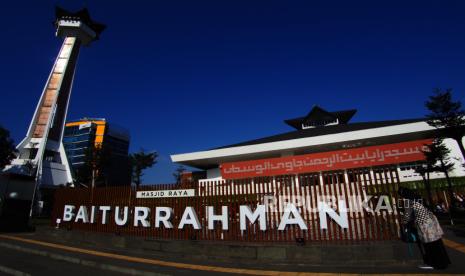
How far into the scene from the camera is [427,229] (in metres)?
5.50

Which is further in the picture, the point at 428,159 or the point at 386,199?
the point at 428,159

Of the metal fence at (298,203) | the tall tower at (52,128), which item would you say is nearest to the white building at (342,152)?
the metal fence at (298,203)

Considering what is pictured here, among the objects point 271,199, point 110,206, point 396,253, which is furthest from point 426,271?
point 110,206

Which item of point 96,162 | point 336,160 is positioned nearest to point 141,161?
point 96,162

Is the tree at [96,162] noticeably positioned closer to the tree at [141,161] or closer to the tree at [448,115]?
the tree at [141,161]

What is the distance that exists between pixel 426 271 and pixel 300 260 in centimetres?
241

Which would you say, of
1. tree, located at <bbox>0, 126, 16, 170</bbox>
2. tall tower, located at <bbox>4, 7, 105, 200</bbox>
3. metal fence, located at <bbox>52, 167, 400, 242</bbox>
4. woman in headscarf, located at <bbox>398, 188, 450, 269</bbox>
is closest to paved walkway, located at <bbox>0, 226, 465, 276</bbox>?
woman in headscarf, located at <bbox>398, 188, 450, 269</bbox>

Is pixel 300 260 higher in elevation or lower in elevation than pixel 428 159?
lower

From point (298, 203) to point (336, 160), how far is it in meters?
13.9

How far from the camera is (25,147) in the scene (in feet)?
183

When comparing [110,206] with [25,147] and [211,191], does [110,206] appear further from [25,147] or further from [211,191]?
[25,147]

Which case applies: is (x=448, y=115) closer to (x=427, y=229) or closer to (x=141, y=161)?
(x=427, y=229)

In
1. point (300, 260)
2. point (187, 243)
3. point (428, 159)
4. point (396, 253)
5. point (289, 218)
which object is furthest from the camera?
point (428, 159)

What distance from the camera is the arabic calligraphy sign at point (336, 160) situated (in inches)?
678
